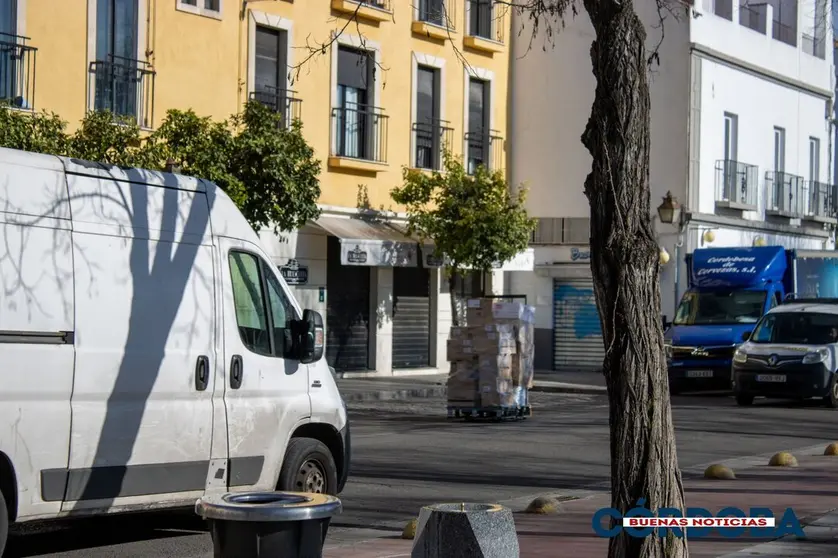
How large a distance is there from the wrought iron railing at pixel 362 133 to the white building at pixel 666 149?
539 centimetres

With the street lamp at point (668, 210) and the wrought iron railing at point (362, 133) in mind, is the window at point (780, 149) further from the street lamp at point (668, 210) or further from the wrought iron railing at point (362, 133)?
the wrought iron railing at point (362, 133)

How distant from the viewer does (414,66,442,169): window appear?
32.3 meters

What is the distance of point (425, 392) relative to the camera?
27.8 meters

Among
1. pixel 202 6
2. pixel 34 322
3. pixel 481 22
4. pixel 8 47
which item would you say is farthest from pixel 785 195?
pixel 34 322

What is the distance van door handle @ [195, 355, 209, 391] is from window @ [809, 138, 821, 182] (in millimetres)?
36143

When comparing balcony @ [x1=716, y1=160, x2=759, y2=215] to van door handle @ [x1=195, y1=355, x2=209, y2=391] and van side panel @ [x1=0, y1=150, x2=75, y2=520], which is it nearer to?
van door handle @ [x1=195, y1=355, x2=209, y2=391]

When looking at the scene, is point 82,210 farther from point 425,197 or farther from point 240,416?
point 425,197

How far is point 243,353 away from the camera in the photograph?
9711 mm

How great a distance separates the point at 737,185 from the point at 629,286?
31530mm

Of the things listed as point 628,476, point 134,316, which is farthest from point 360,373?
point 628,476

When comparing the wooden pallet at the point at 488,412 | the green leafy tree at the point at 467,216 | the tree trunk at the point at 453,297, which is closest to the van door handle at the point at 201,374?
the wooden pallet at the point at 488,412

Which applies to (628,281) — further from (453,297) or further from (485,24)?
(485,24)

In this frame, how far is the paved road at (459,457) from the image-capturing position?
10102 mm

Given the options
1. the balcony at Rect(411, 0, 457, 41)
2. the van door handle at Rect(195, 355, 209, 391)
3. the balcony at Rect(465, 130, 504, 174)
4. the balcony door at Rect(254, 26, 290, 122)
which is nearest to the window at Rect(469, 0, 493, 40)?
the balcony at Rect(411, 0, 457, 41)
